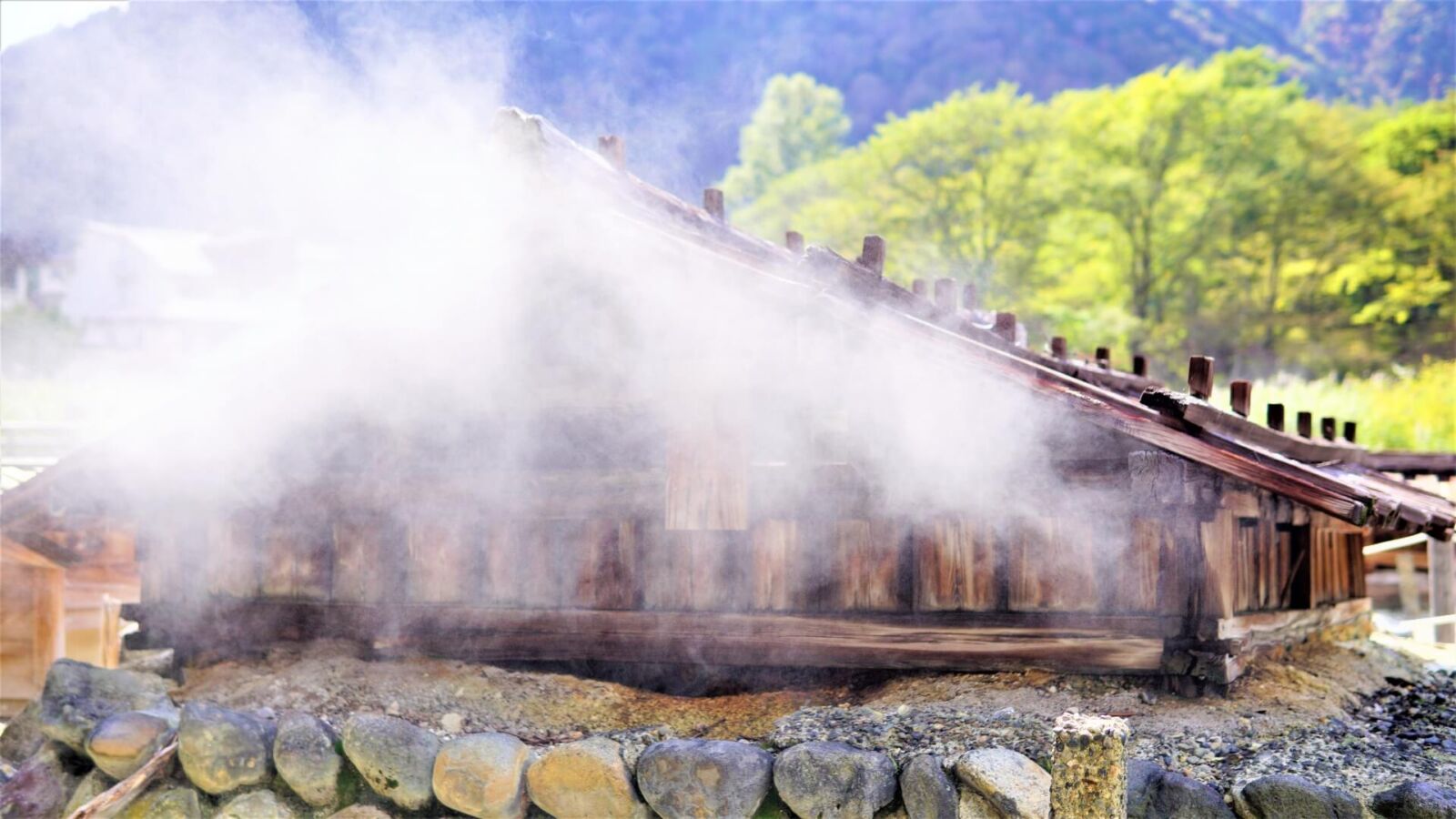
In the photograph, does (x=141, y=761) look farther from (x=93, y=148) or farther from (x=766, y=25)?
(x=766, y=25)

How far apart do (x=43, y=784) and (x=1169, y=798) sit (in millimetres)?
6538

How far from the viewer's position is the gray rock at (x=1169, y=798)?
16.5 ft

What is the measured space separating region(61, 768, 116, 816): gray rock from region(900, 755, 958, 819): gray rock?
15.6ft

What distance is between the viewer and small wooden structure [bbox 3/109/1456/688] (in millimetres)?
6121

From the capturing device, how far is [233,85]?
1088cm

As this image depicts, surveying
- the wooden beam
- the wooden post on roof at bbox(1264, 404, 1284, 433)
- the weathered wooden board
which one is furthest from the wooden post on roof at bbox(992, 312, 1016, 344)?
the wooden beam

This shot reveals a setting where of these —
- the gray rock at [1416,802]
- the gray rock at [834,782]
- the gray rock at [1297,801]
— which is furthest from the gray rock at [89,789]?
the gray rock at [1416,802]

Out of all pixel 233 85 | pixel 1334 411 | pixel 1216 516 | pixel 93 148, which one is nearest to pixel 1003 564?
pixel 1216 516

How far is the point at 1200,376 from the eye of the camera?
6559mm

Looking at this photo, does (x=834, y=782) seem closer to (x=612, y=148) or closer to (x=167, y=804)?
(x=167, y=804)

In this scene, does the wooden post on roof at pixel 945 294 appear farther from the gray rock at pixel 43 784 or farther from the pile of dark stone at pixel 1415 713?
the gray rock at pixel 43 784

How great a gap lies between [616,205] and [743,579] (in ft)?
8.11

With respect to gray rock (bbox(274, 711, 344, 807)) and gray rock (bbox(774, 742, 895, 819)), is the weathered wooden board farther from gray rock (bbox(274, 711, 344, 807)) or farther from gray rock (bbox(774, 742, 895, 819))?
gray rock (bbox(274, 711, 344, 807))

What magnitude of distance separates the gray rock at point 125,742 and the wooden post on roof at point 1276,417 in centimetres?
796
